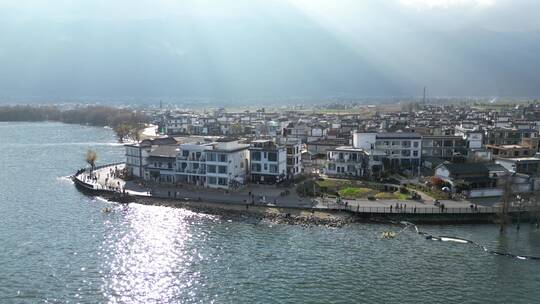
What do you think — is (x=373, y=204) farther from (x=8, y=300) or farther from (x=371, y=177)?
(x=8, y=300)

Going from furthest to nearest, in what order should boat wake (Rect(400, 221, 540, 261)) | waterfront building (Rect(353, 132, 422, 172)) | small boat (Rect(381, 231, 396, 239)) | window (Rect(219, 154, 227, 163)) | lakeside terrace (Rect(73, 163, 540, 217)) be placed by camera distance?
waterfront building (Rect(353, 132, 422, 172)) → window (Rect(219, 154, 227, 163)) → lakeside terrace (Rect(73, 163, 540, 217)) → small boat (Rect(381, 231, 396, 239)) → boat wake (Rect(400, 221, 540, 261))

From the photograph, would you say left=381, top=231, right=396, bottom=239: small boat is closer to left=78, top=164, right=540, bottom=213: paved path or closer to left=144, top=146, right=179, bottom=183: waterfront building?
left=78, top=164, right=540, bottom=213: paved path

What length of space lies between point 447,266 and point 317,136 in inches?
1832

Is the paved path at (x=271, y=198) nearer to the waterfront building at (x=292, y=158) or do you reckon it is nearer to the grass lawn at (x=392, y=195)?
the grass lawn at (x=392, y=195)

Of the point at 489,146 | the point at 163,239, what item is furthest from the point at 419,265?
the point at 489,146

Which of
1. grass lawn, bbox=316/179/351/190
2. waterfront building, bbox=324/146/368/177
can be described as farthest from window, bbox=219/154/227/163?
waterfront building, bbox=324/146/368/177

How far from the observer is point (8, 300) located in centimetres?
2344

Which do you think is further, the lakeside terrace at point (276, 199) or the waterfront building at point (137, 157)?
the waterfront building at point (137, 157)

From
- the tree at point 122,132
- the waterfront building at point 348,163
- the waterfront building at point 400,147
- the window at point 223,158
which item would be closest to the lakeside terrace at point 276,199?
the window at point 223,158

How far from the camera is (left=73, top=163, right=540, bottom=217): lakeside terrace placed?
3641 centimetres

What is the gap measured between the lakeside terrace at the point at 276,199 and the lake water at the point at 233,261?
198cm

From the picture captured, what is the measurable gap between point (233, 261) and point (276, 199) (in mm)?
11902

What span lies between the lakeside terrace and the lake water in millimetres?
1976

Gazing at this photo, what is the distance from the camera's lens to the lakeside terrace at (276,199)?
36.4m
